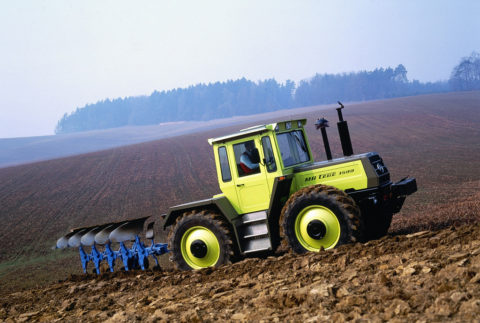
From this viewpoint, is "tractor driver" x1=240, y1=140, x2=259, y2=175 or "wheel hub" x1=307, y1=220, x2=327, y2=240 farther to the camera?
"tractor driver" x1=240, y1=140, x2=259, y2=175

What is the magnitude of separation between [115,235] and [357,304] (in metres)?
7.12

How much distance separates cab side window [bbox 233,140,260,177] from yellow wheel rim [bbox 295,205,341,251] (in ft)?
4.31

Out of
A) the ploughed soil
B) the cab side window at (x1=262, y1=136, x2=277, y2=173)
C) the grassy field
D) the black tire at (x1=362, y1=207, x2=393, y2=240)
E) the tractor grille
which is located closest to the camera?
the ploughed soil

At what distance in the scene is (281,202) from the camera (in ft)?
31.3

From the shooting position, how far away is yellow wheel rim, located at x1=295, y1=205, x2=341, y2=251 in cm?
863

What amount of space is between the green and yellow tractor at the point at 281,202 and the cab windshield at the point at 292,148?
0.02 metres

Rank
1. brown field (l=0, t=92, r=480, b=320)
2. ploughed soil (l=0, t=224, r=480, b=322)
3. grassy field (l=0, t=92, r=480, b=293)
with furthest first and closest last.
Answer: grassy field (l=0, t=92, r=480, b=293) → brown field (l=0, t=92, r=480, b=320) → ploughed soil (l=0, t=224, r=480, b=322)

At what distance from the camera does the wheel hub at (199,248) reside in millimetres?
9836

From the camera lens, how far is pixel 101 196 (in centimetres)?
3531

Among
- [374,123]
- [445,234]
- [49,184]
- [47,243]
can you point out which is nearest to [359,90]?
[374,123]

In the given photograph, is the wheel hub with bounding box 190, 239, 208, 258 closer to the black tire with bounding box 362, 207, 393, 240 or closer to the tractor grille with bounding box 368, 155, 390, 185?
the black tire with bounding box 362, 207, 393, 240

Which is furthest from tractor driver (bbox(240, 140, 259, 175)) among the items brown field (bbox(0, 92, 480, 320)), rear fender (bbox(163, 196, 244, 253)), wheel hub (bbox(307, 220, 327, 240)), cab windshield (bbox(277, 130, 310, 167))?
brown field (bbox(0, 92, 480, 320))

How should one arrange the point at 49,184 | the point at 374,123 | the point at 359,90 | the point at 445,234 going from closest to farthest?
the point at 445,234 → the point at 49,184 → the point at 374,123 → the point at 359,90

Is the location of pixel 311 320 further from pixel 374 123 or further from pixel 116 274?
pixel 374 123
